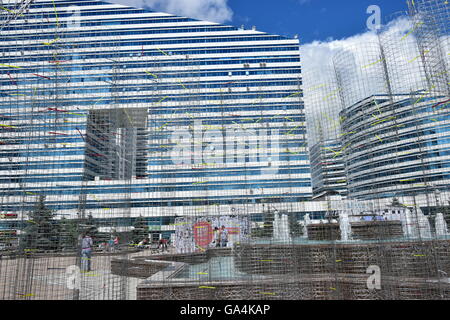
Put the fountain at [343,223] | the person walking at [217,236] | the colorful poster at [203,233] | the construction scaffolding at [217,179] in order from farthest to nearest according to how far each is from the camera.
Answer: the person walking at [217,236], the fountain at [343,223], the colorful poster at [203,233], the construction scaffolding at [217,179]

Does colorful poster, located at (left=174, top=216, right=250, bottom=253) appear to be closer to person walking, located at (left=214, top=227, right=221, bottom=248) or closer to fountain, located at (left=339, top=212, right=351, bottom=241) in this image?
person walking, located at (left=214, top=227, right=221, bottom=248)

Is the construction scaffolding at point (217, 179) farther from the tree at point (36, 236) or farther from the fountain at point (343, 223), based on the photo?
the fountain at point (343, 223)

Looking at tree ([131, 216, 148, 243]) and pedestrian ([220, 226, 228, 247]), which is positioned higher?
tree ([131, 216, 148, 243])

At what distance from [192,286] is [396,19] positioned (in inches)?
212

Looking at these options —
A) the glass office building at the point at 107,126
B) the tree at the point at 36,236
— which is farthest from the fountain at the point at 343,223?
the tree at the point at 36,236

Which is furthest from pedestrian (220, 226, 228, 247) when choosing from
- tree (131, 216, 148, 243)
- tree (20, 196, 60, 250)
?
tree (20, 196, 60, 250)

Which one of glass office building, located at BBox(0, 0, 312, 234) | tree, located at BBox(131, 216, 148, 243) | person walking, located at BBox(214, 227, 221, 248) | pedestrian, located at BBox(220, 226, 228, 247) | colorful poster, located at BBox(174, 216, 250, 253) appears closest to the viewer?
glass office building, located at BBox(0, 0, 312, 234)

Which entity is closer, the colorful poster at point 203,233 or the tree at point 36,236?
the tree at point 36,236

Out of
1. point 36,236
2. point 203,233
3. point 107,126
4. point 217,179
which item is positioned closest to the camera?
point 36,236

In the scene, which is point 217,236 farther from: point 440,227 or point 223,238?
point 440,227

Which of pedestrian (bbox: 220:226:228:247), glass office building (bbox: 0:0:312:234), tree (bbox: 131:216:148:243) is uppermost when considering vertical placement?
glass office building (bbox: 0:0:312:234)

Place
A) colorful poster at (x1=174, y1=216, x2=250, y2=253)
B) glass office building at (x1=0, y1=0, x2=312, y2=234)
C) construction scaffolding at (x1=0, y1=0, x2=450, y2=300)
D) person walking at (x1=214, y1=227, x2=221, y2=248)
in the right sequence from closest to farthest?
construction scaffolding at (x1=0, y1=0, x2=450, y2=300) → glass office building at (x1=0, y1=0, x2=312, y2=234) → colorful poster at (x1=174, y1=216, x2=250, y2=253) → person walking at (x1=214, y1=227, x2=221, y2=248)

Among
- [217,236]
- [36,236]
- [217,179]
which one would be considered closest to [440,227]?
[217,179]

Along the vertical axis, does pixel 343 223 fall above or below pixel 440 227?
above
